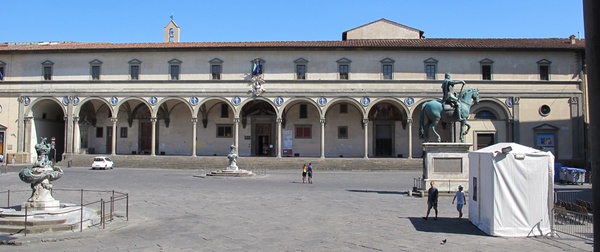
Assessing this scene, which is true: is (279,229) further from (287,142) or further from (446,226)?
(287,142)

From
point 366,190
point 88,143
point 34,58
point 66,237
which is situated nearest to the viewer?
point 66,237

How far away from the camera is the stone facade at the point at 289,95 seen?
37156 mm

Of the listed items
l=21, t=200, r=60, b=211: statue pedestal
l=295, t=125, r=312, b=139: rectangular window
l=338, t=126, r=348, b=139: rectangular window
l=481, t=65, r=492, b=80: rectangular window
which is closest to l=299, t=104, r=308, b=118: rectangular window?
l=295, t=125, r=312, b=139: rectangular window

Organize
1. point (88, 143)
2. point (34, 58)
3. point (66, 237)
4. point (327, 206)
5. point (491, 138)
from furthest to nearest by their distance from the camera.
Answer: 1. point (88, 143)
2. point (34, 58)
3. point (491, 138)
4. point (327, 206)
5. point (66, 237)

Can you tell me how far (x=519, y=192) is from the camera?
10.3 meters

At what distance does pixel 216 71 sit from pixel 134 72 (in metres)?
6.75

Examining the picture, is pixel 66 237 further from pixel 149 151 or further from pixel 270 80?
pixel 149 151

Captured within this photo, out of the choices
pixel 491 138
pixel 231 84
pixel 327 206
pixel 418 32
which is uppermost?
pixel 418 32

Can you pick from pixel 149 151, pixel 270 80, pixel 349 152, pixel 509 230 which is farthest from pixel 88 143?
pixel 509 230

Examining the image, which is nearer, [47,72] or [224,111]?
[47,72]

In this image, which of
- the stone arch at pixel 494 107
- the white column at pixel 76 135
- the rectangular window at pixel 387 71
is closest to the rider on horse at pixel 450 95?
the rectangular window at pixel 387 71

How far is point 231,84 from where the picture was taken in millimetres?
38688

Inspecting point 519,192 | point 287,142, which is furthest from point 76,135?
point 519,192

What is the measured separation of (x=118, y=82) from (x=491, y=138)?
29.7 m
